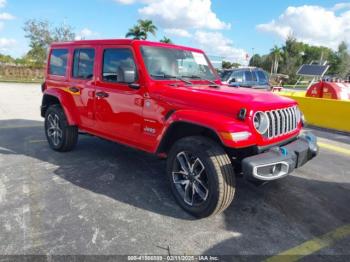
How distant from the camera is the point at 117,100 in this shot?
13.6 ft

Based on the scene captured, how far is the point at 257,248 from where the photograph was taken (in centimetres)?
279

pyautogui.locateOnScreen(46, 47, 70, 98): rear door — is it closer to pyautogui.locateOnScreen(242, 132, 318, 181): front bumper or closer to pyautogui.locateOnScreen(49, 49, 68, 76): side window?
pyautogui.locateOnScreen(49, 49, 68, 76): side window

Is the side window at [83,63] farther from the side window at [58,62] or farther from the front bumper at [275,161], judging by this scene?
the front bumper at [275,161]

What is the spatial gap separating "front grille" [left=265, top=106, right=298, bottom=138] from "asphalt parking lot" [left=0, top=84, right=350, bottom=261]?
0.92 meters

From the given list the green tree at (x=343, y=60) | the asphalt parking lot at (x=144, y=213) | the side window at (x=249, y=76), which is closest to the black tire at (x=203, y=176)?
the asphalt parking lot at (x=144, y=213)

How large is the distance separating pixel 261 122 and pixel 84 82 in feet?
9.56

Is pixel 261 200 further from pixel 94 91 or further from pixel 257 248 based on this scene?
pixel 94 91

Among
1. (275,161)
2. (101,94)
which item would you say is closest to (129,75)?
(101,94)

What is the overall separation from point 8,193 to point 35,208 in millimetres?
636

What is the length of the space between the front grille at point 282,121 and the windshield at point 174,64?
4.50ft

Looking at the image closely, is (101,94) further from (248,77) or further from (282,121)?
(248,77)

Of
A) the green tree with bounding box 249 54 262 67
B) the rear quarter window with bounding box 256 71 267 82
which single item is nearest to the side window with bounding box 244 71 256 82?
the rear quarter window with bounding box 256 71 267 82

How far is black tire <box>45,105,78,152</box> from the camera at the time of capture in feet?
17.3

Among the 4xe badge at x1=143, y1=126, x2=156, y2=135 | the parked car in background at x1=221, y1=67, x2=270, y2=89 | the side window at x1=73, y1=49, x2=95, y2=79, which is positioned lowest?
the 4xe badge at x1=143, y1=126, x2=156, y2=135
